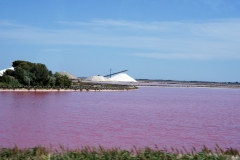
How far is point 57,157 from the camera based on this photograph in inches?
317

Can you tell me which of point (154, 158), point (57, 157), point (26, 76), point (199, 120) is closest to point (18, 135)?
point (57, 157)

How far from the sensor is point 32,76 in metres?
47.5

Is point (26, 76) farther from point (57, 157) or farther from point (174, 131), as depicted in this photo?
point (57, 157)

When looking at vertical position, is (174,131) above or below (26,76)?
below

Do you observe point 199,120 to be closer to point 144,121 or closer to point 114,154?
point 144,121

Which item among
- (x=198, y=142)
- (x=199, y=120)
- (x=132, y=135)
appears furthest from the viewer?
(x=199, y=120)

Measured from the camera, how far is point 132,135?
13.9 metres

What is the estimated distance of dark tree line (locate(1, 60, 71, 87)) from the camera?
46.2 metres

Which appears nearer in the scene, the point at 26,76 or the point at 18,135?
the point at 18,135

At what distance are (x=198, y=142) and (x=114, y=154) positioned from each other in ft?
16.5

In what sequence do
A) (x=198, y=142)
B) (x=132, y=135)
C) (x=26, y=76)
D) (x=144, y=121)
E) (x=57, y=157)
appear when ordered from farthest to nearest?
(x=26, y=76) → (x=144, y=121) → (x=132, y=135) → (x=198, y=142) → (x=57, y=157)

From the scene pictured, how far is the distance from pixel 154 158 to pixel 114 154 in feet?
2.76

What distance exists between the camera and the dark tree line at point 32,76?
46188 mm

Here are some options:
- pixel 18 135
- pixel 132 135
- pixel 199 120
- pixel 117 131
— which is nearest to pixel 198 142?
pixel 132 135
